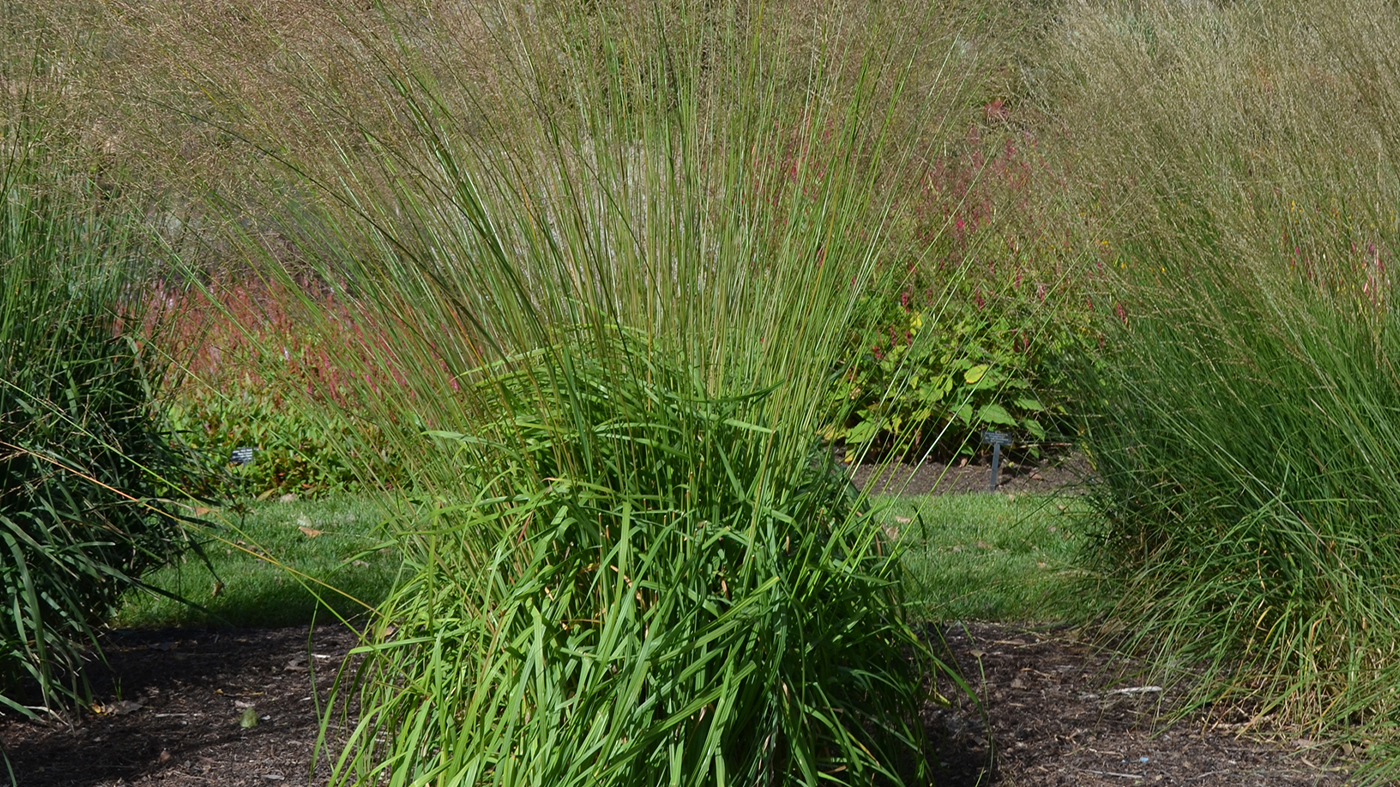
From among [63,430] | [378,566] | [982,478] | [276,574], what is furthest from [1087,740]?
[982,478]

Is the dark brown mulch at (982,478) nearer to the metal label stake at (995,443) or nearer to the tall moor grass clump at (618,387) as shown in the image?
the metal label stake at (995,443)

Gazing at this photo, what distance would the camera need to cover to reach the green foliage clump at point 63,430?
3.11 metres

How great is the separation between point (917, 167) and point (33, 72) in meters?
2.45

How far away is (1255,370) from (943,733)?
4.02 feet

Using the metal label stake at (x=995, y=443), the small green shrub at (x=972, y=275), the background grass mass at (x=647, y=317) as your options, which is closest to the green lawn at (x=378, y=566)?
the metal label stake at (x=995, y=443)

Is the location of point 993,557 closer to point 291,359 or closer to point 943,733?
point 943,733

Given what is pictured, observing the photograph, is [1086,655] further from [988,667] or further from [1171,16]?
[1171,16]

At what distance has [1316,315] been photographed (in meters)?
3.08

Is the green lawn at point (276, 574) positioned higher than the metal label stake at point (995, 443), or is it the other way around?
the green lawn at point (276, 574)

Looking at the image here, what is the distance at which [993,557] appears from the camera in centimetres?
505

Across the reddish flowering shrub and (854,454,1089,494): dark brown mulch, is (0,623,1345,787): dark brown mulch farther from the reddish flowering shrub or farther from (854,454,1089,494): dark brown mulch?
(854,454,1089,494): dark brown mulch

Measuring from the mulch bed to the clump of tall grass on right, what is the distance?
Answer: 0.16 m

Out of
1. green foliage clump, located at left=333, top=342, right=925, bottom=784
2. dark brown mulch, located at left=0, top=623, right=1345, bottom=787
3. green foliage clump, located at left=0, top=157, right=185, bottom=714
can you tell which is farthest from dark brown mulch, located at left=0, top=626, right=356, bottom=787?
green foliage clump, located at left=333, top=342, right=925, bottom=784

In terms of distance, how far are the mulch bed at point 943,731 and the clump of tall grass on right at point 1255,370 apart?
16 centimetres
